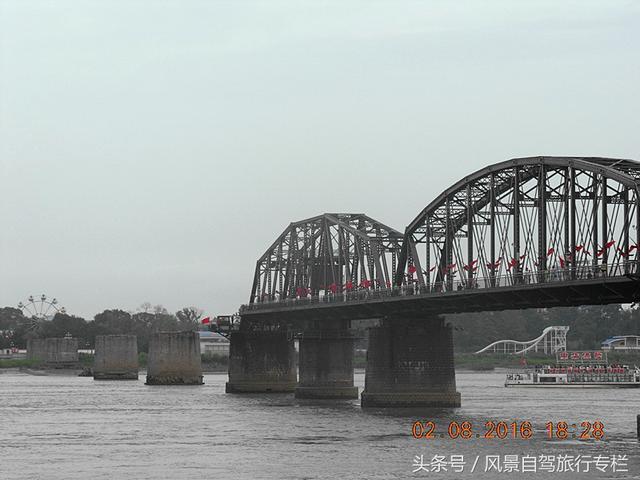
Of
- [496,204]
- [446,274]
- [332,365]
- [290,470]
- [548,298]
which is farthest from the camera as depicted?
[332,365]

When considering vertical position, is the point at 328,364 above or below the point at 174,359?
below

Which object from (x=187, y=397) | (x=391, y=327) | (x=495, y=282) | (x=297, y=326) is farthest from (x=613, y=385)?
(x=495, y=282)

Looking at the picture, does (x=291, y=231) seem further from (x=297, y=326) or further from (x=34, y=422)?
(x=34, y=422)

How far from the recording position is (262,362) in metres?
148

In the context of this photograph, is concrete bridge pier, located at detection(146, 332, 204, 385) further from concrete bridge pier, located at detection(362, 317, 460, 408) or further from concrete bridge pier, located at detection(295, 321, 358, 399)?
concrete bridge pier, located at detection(362, 317, 460, 408)

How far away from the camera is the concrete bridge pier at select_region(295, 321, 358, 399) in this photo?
424 ft

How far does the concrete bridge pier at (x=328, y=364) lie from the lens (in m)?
129

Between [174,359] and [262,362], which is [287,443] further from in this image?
[174,359]

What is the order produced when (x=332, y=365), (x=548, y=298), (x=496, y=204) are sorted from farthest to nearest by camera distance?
(x=332, y=365) < (x=496, y=204) < (x=548, y=298)

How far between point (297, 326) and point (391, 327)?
4120 centimetres

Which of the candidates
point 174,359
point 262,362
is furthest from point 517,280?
point 174,359

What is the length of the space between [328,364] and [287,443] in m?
52.3

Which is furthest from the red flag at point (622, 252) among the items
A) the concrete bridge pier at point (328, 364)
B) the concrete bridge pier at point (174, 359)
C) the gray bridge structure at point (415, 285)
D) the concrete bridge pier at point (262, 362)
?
the concrete bridge pier at point (174, 359)

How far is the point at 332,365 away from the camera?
129750mm
